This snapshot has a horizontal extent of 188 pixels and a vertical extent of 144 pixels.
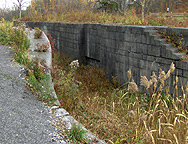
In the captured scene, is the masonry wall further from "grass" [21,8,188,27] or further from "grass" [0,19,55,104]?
"grass" [0,19,55,104]

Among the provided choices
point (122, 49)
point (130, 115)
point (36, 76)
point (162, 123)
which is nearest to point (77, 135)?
point (130, 115)

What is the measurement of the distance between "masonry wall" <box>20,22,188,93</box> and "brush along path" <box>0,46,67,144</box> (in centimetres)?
283

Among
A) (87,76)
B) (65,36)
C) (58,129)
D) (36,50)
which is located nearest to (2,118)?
(58,129)

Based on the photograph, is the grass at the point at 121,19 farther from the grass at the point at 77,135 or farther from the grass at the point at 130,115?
the grass at the point at 77,135

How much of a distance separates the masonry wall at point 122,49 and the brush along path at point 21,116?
111 inches

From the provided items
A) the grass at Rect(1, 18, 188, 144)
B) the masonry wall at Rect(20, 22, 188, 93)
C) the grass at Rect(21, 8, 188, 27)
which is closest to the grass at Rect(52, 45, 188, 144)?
the grass at Rect(1, 18, 188, 144)

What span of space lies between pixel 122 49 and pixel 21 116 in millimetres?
5507

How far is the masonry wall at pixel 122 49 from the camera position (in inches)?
243

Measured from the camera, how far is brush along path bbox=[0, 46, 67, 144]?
9.34ft

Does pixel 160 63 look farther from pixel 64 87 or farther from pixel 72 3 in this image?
pixel 72 3

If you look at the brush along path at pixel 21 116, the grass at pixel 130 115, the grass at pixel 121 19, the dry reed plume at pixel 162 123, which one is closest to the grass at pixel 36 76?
the grass at pixel 130 115

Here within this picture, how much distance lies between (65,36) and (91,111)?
29.3 feet

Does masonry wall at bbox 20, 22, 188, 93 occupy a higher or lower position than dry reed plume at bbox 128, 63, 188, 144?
higher

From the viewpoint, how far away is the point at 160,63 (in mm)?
6371
